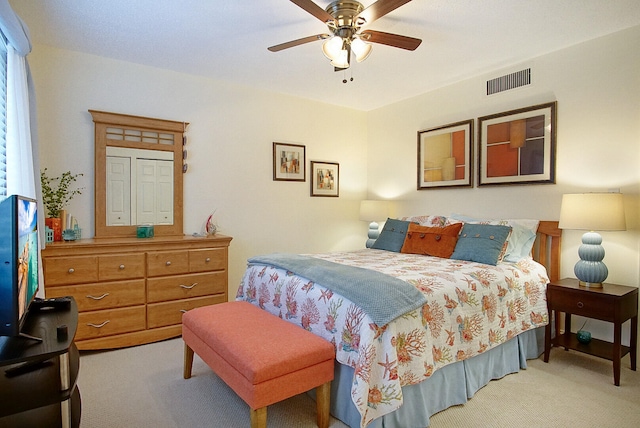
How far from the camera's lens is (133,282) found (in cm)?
304

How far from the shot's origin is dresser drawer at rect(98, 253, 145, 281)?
291 centimetres

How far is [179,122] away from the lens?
→ 12.0ft

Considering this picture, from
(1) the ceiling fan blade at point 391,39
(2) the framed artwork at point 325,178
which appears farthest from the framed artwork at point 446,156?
(1) the ceiling fan blade at point 391,39

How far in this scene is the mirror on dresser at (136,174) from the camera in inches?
130

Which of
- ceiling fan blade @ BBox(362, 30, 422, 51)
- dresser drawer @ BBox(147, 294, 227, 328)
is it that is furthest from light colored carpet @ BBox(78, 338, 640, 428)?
ceiling fan blade @ BBox(362, 30, 422, 51)

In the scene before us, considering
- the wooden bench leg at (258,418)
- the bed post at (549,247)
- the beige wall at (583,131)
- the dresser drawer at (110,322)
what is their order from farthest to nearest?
the bed post at (549,247)
the dresser drawer at (110,322)
the beige wall at (583,131)
the wooden bench leg at (258,418)

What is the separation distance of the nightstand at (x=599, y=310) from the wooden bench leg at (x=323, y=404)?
6.29ft

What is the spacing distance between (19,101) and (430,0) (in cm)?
279

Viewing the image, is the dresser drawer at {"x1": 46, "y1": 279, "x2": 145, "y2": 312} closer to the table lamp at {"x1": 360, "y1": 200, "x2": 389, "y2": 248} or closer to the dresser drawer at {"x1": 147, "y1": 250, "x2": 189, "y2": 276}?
the dresser drawer at {"x1": 147, "y1": 250, "x2": 189, "y2": 276}

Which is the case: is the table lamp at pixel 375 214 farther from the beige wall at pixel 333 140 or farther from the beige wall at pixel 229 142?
the beige wall at pixel 229 142

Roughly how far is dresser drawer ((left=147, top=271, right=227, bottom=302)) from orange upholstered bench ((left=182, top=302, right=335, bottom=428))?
3.47 ft

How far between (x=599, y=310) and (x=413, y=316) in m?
1.55

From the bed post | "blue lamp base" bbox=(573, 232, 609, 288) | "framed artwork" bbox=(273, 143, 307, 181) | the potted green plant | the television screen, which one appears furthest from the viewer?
"framed artwork" bbox=(273, 143, 307, 181)

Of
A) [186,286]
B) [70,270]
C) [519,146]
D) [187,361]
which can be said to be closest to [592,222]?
[519,146]
